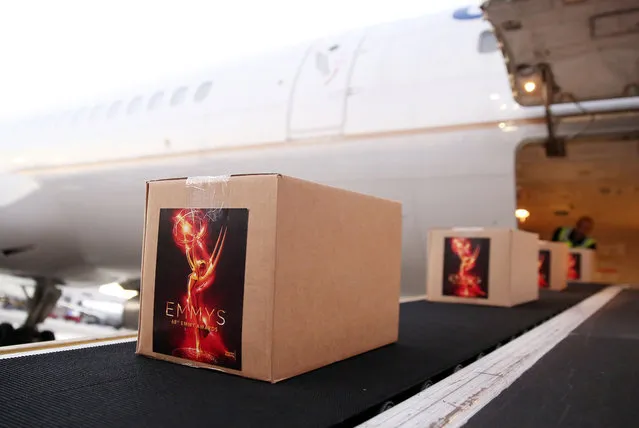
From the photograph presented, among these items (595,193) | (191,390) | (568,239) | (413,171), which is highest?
(595,193)

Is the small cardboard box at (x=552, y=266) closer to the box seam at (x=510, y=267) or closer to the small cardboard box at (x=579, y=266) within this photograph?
the small cardboard box at (x=579, y=266)

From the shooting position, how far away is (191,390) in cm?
79

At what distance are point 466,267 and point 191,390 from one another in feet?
4.72

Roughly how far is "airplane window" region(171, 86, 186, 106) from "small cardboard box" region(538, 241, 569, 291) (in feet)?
7.71

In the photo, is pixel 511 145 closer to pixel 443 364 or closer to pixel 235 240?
pixel 443 364

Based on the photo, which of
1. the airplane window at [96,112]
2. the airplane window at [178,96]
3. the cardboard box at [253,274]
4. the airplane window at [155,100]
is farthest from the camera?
the airplane window at [96,112]

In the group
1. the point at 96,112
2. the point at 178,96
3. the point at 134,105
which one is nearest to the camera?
the point at 178,96

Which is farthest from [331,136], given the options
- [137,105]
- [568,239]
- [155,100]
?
[568,239]

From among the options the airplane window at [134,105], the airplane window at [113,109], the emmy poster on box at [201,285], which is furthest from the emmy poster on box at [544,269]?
the airplane window at [113,109]

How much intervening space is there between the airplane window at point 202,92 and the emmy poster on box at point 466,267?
2.07 m

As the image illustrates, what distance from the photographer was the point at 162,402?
730 mm

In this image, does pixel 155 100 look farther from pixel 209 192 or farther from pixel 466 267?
pixel 209 192

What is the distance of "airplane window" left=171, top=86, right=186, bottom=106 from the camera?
141 inches

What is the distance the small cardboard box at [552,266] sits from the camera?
2986 millimetres
